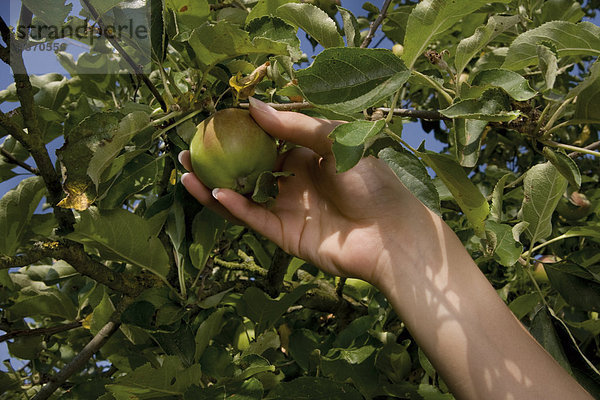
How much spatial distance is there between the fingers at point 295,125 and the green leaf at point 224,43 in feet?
0.32

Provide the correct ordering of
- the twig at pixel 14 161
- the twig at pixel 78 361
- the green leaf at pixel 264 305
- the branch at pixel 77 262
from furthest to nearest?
the twig at pixel 14 161
the green leaf at pixel 264 305
the twig at pixel 78 361
the branch at pixel 77 262

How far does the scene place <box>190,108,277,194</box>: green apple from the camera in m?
0.85

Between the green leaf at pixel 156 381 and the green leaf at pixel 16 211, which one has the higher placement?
the green leaf at pixel 16 211

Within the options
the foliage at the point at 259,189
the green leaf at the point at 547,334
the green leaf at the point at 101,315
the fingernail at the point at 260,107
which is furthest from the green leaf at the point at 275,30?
the green leaf at the point at 547,334

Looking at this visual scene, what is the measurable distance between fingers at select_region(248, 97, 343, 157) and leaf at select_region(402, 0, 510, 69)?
7.0 inches

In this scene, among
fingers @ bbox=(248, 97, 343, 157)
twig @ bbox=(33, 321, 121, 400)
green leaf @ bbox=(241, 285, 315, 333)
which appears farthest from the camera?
green leaf @ bbox=(241, 285, 315, 333)

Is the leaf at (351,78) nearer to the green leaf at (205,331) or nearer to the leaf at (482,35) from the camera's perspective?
the leaf at (482,35)

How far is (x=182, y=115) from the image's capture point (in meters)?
0.95

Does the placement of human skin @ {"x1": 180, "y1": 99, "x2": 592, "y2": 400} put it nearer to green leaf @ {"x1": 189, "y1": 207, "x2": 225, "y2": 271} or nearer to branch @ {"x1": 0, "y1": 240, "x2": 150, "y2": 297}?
green leaf @ {"x1": 189, "y1": 207, "x2": 225, "y2": 271}

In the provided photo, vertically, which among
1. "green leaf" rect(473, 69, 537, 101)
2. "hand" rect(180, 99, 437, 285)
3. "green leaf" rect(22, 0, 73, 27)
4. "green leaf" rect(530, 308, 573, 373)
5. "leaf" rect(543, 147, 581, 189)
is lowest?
"green leaf" rect(530, 308, 573, 373)

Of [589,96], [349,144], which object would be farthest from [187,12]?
[589,96]

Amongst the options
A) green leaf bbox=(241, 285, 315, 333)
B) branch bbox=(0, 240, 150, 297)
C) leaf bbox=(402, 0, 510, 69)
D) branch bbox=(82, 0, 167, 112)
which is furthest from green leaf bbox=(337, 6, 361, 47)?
branch bbox=(0, 240, 150, 297)

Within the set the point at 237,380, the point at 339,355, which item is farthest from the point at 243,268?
the point at 237,380

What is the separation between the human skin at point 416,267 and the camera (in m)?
0.85
